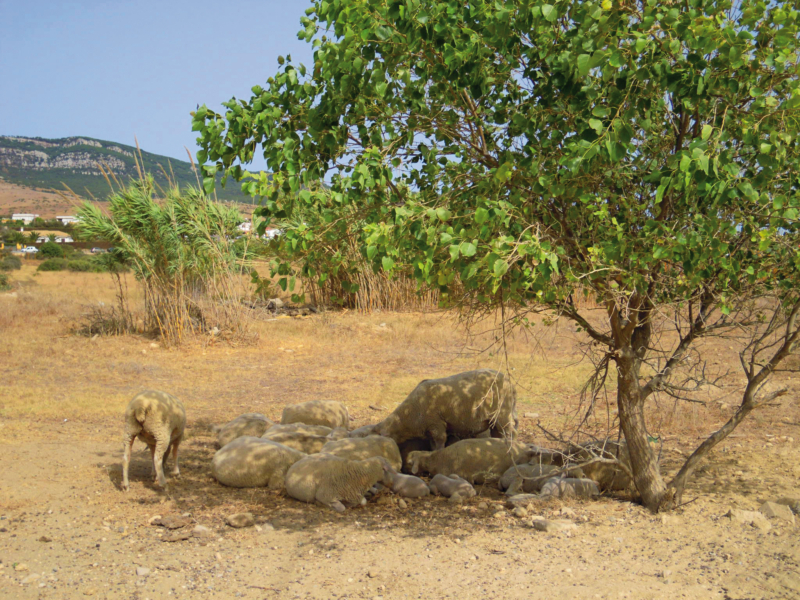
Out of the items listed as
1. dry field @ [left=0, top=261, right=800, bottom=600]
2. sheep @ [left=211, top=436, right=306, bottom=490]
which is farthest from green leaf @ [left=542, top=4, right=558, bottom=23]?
sheep @ [left=211, top=436, right=306, bottom=490]

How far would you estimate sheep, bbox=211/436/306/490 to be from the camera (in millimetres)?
6426

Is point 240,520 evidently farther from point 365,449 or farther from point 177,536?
point 365,449

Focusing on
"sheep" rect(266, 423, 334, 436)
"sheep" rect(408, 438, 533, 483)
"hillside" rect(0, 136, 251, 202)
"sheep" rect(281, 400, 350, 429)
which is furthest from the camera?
"hillside" rect(0, 136, 251, 202)

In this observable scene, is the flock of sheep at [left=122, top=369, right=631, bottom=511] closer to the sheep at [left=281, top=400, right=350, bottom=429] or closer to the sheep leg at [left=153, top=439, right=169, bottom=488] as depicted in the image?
the sheep leg at [left=153, top=439, right=169, bottom=488]

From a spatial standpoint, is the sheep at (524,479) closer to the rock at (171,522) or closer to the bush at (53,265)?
the rock at (171,522)

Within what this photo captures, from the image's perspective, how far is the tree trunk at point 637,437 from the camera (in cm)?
563

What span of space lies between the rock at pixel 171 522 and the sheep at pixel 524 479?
3.06 meters

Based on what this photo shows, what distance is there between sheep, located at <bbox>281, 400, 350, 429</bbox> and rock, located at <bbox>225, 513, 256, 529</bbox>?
2.92 m

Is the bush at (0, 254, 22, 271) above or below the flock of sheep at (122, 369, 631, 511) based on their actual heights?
below

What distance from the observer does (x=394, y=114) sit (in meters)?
5.03

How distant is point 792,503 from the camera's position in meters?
5.50

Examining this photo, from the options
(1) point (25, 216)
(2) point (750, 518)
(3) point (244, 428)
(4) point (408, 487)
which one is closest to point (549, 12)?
(2) point (750, 518)

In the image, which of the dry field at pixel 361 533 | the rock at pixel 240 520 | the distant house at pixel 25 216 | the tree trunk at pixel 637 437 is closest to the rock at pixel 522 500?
the dry field at pixel 361 533

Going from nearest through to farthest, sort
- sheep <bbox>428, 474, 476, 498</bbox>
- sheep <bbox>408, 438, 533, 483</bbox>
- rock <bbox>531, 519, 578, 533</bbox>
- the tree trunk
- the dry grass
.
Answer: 1. rock <bbox>531, 519, 578, 533</bbox>
2. the tree trunk
3. sheep <bbox>428, 474, 476, 498</bbox>
4. sheep <bbox>408, 438, 533, 483</bbox>
5. the dry grass
